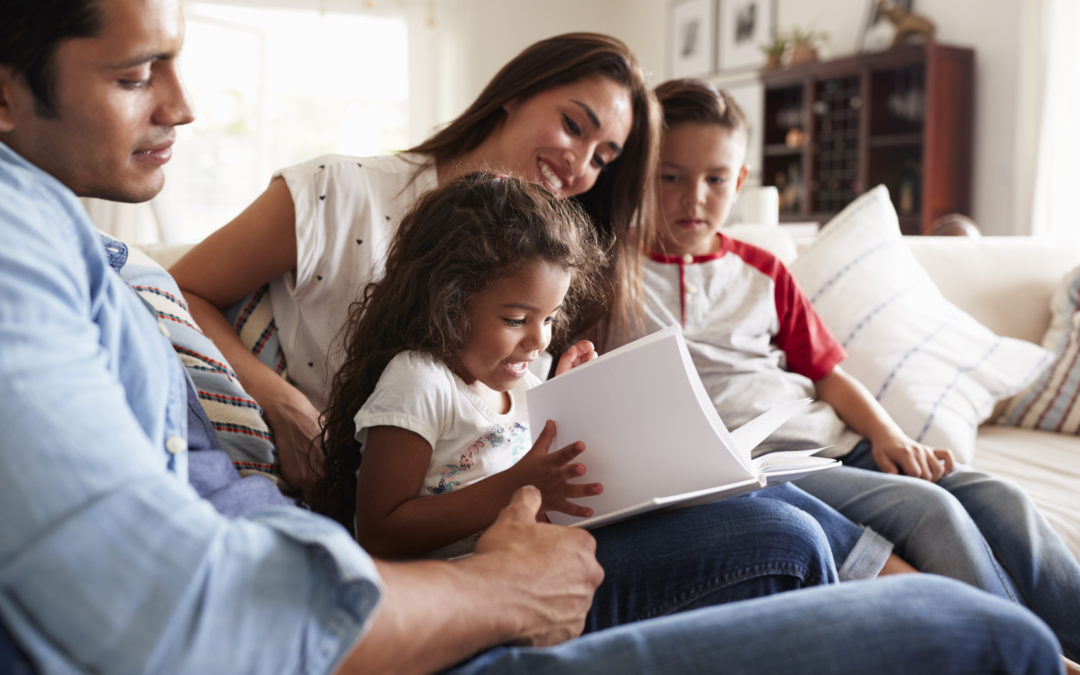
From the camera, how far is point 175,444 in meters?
0.74

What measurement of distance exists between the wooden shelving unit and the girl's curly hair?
391 cm

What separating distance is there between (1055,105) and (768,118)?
1779mm

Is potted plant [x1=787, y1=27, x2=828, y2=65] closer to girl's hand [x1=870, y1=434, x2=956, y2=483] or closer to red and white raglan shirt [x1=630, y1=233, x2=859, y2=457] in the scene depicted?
red and white raglan shirt [x1=630, y1=233, x2=859, y2=457]

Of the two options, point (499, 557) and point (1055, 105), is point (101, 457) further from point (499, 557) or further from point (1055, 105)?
point (1055, 105)

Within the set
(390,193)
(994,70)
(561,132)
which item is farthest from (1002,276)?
(994,70)

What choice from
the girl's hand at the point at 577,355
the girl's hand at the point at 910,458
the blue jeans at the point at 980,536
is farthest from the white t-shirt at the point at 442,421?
the girl's hand at the point at 910,458

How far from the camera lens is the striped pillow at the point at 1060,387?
1.96 m

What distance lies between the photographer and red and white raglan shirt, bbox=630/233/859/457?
1579 millimetres

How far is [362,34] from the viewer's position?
6191 millimetres

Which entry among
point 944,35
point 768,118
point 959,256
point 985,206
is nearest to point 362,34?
point 768,118

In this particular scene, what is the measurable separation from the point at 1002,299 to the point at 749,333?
0.91 m

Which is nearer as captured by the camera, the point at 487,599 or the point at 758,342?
the point at 487,599

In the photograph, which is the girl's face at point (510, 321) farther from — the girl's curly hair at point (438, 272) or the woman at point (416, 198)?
the woman at point (416, 198)

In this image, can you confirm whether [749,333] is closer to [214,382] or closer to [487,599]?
[214,382]
